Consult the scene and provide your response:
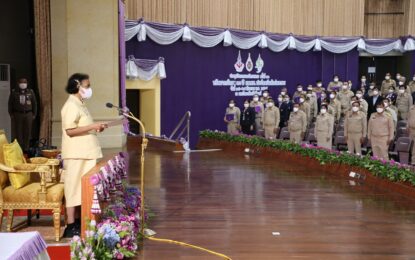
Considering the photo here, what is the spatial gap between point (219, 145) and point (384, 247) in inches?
292

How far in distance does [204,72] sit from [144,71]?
7.72 ft

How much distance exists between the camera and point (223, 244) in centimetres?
434

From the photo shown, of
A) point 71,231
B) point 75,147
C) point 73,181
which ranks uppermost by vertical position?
point 75,147

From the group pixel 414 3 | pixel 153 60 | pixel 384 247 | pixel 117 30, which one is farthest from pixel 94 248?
pixel 414 3

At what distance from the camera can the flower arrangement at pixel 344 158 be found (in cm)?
656

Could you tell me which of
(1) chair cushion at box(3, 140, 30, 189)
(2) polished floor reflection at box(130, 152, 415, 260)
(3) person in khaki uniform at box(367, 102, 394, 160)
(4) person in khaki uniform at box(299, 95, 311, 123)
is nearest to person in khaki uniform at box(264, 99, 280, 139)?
(4) person in khaki uniform at box(299, 95, 311, 123)

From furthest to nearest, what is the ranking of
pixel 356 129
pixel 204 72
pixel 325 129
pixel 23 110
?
pixel 204 72
pixel 325 129
pixel 356 129
pixel 23 110

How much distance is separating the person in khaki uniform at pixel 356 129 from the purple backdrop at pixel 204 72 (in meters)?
5.34

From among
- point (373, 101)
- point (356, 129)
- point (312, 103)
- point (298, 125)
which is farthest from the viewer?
point (312, 103)

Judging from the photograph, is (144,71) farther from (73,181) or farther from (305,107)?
(73,181)

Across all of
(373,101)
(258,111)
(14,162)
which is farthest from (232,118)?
(14,162)

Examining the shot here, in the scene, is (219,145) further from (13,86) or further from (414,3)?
(414,3)

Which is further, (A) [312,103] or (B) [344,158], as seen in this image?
(A) [312,103]

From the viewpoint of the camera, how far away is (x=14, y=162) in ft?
14.1
